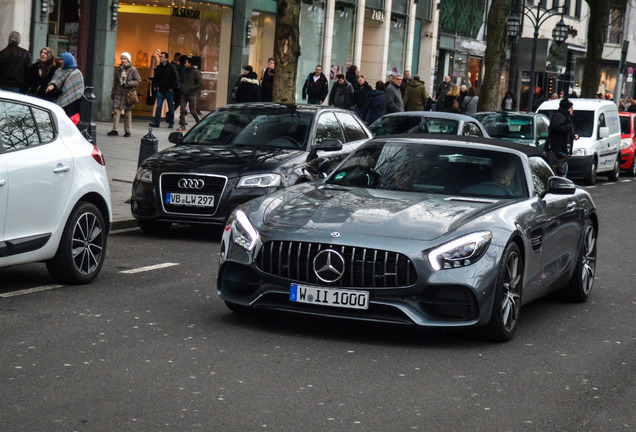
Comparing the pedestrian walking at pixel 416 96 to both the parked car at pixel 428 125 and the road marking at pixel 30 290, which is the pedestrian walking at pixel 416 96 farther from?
the road marking at pixel 30 290

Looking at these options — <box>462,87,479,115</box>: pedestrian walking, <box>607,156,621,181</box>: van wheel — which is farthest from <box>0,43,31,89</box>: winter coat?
<box>607,156,621,181</box>: van wheel

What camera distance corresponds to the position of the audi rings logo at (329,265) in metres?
7.60

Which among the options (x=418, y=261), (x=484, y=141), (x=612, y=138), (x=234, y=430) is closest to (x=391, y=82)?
(x=612, y=138)

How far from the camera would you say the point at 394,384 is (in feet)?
22.0

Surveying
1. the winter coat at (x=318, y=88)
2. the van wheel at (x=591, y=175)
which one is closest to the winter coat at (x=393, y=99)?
the winter coat at (x=318, y=88)

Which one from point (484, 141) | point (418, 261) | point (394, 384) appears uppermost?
point (484, 141)

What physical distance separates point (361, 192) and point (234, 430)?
3426mm

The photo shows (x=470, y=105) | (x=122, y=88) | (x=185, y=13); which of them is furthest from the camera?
(x=185, y=13)

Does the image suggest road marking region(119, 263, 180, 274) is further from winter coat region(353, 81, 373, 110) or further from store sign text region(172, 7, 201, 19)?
store sign text region(172, 7, 201, 19)

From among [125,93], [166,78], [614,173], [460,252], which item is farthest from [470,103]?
[460,252]

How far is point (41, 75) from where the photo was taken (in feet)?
64.6

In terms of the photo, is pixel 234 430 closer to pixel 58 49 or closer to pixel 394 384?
pixel 394 384

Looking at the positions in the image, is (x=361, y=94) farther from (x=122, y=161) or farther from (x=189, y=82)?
(x=122, y=161)

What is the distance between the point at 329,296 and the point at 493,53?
2593 centimetres
